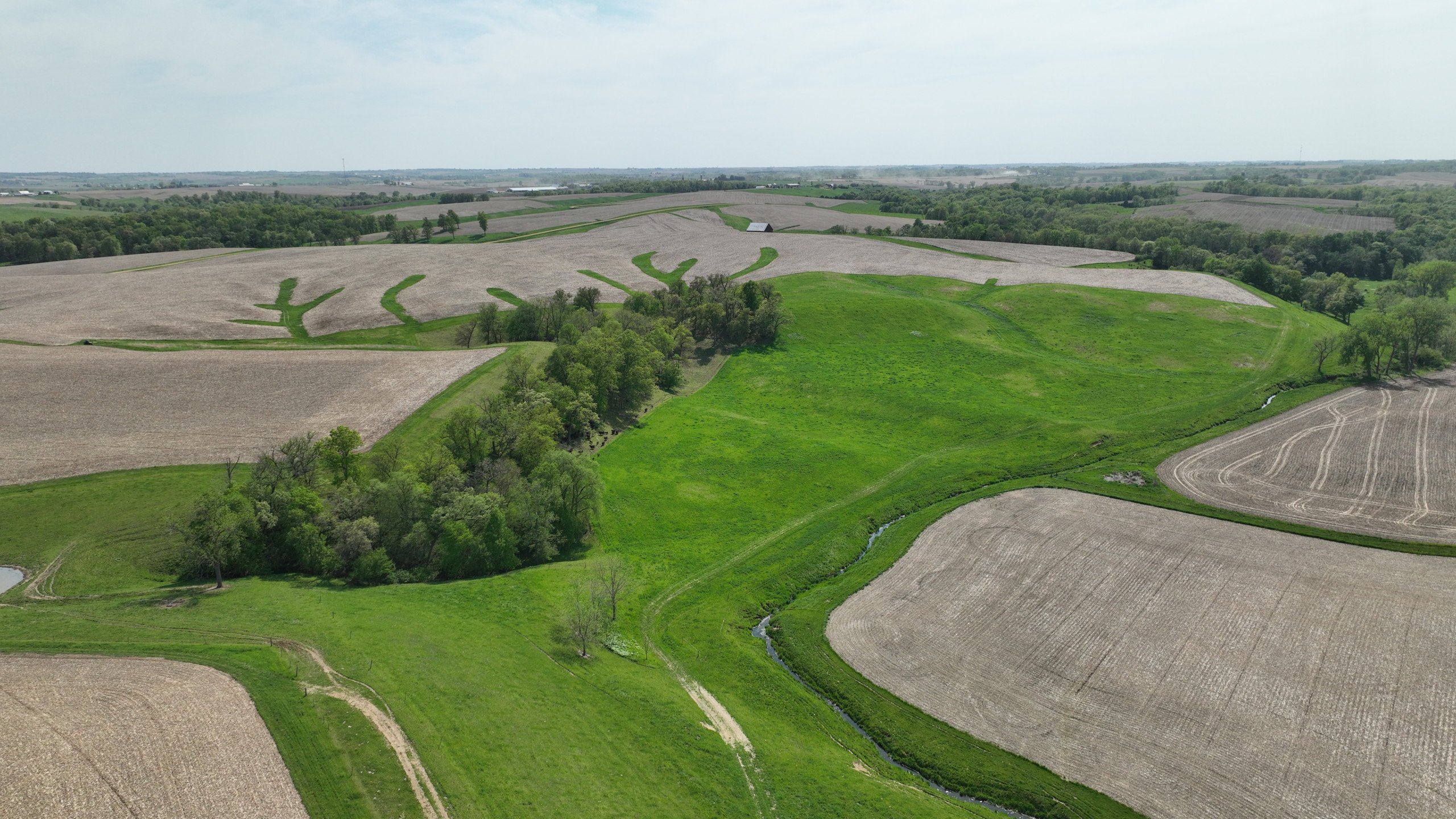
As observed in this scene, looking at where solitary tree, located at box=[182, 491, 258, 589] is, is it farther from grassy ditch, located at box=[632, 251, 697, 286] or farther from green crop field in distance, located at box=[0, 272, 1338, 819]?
grassy ditch, located at box=[632, 251, 697, 286]

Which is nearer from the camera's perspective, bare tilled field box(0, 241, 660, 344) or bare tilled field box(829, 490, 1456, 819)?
bare tilled field box(829, 490, 1456, 819)

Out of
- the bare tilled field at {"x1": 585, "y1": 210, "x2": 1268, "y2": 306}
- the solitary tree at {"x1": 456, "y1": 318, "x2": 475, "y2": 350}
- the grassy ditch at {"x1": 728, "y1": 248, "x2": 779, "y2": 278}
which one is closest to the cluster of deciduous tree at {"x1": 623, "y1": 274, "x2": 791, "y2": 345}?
the solitary tree at {"x1": 456, "y1": 318, "x2": 475, "y2": 350}

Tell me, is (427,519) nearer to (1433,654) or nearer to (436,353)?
(436,353)

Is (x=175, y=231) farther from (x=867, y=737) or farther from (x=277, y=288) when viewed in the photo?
(x=867, y=737)

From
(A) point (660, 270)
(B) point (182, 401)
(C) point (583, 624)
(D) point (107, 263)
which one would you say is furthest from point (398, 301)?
(C) point (583, 624)

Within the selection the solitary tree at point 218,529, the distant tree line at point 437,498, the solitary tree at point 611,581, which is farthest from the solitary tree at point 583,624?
the solitary tree at point 218,529

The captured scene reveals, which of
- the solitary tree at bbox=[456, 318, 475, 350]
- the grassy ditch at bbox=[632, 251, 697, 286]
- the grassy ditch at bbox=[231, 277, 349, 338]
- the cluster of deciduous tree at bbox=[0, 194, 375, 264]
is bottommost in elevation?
the solitary tree at bbox=[456, 318, 475, 350]
